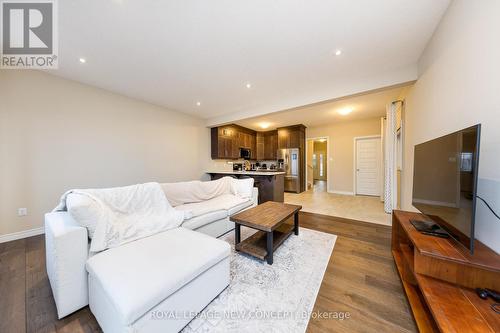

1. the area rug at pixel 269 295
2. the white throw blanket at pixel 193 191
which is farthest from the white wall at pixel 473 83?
the white throw blanket at pixel 193 191

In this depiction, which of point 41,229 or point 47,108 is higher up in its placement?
point 47,108

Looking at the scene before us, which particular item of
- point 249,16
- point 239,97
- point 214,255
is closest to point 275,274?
point 214,255

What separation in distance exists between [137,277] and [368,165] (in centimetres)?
649

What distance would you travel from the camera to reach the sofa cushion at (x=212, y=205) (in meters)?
2.34

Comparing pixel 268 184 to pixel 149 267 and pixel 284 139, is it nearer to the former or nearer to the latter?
pixel 284 139

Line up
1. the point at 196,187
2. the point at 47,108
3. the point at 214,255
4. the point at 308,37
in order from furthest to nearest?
the point at 196,187 → the point at 47,108 → the point at 308,37 → the point at 214,255

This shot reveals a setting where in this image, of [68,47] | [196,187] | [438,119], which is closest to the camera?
[438,119]

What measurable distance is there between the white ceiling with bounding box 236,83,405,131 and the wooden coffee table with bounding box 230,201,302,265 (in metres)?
2.51

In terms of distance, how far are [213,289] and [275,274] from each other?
0.65 meters

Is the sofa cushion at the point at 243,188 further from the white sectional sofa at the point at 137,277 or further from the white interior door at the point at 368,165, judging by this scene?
the white interior door at the point at 368,165

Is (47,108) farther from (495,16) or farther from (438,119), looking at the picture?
(438,119)

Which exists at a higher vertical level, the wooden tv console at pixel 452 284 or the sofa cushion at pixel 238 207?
the wooden tv console at pixel 452 284

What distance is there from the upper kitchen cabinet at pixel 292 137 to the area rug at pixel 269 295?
4.48 m

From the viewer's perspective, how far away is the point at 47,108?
2.67m
